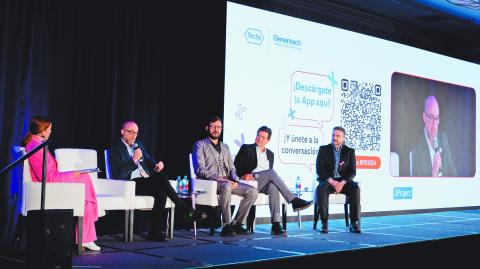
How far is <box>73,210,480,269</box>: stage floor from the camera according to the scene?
438 centimetres

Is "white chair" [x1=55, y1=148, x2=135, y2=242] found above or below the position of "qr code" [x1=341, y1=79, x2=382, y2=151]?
below

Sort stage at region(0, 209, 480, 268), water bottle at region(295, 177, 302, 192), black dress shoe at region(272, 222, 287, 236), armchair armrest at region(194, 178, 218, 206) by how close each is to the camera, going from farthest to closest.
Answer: water bottle at region(295, 177, 302, 192) → black dress shoe at region(272, 222, 287, 236) → armchair armrest at region(194, 178, 218, 206) → stage at region(0, 209, 480, 268)

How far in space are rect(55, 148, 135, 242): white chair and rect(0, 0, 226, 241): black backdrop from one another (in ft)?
1.43

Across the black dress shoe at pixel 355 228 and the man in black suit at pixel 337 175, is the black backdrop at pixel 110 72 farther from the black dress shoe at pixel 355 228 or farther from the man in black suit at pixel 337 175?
the black dress shoe at pixel 355 228

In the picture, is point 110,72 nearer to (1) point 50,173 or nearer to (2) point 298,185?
(1) point 50,173

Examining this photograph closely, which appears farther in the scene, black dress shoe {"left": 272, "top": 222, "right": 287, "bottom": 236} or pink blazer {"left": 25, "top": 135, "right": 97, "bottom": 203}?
black dress shoe {"left": 272, "top": 222, "right": 287, "bottom": 236}

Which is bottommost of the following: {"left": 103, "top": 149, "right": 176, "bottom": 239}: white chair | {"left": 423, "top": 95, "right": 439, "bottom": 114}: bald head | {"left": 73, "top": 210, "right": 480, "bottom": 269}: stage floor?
{"left": 73, "top": 210, "right": 480, "bottom": 269}: stage floor

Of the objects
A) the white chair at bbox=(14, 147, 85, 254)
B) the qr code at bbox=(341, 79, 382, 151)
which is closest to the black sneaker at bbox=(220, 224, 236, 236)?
the white chair at bbox=(14, 147, 85, 254)

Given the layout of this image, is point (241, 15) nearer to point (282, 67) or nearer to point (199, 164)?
point (282, 67)

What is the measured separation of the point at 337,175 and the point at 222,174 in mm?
1433

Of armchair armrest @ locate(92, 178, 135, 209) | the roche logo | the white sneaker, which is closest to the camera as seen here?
the white sneaker

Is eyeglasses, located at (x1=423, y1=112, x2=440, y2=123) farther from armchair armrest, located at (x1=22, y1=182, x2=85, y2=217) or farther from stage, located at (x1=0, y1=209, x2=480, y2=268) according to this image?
armchair armrest, located at (x1=22, y1=182, x2=85, y2=217)

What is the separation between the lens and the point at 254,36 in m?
7.20

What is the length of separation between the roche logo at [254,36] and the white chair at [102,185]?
8.18 ft
